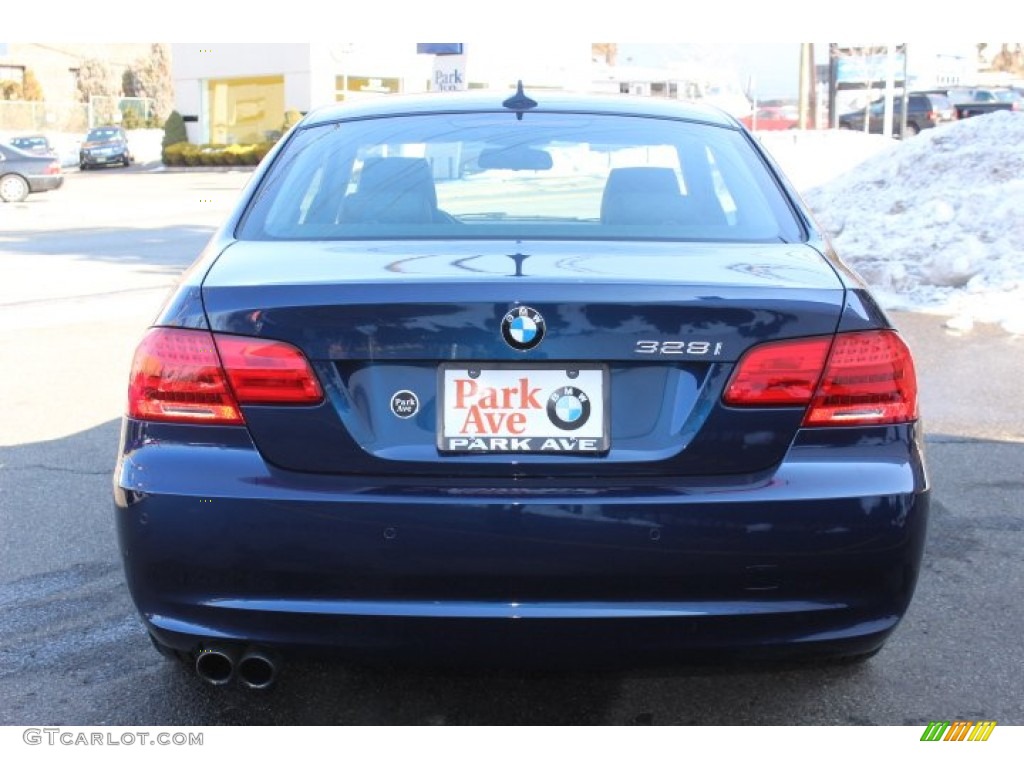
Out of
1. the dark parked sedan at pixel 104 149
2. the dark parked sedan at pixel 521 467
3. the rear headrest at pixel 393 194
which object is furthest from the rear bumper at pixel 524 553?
the dark parked sedan at pixel 104 149

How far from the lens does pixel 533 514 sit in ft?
8.93

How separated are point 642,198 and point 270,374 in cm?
126

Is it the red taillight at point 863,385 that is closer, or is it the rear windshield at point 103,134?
the red taillight at point 863,385

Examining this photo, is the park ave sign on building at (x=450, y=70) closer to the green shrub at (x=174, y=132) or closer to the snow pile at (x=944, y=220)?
the snow pile at (x=944, y=220)

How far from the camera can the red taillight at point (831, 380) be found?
110 inches

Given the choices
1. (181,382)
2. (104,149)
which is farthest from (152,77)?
(181,382)

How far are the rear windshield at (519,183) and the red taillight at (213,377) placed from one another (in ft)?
1.89

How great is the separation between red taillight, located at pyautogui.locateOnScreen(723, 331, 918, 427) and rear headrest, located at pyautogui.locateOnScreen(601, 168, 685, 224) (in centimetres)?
75

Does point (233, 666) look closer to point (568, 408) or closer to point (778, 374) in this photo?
point (568, 408)

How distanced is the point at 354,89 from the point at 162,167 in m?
8.18

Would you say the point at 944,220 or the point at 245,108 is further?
the point at 245,108

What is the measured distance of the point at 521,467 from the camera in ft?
9.07

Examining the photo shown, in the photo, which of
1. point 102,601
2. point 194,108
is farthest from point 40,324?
point 194,108

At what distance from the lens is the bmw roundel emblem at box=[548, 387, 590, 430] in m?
2.75
